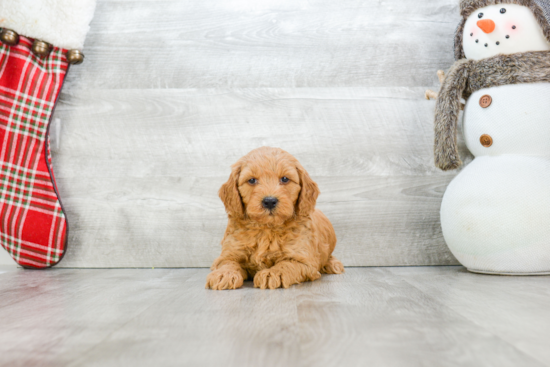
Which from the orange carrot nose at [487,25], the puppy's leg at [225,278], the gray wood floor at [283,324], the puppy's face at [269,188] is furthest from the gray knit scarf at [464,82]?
the puppy's leg at [225,278]

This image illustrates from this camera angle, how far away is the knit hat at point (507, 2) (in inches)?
63.2

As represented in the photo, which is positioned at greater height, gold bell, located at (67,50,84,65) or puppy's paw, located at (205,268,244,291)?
gold bell, located at (67,50,84,65)

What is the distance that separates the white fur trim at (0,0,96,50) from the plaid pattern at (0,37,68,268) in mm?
75

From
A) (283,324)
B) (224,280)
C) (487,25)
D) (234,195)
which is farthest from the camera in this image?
(487,25)

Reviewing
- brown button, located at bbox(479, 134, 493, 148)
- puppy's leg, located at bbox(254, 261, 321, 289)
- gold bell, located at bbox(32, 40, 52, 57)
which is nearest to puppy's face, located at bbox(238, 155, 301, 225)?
puppy's leg, located at bbox(254, 261, 321, 289)

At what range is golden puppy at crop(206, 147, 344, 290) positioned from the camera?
1.46m

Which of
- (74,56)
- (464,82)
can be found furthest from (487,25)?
(74,56)

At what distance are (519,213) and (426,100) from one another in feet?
2.45

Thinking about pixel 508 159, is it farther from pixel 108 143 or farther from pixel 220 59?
pixel 108 143

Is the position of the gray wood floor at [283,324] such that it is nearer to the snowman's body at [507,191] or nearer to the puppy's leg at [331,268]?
the snowman's body at [507,191]

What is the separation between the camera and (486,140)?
67.1 inches

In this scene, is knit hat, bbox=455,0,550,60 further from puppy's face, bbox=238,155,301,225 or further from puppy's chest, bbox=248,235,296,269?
puppy's chest, bbox=248,235,296,269

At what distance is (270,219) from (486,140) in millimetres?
928

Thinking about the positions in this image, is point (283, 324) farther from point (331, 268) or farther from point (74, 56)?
point (74, 56)
